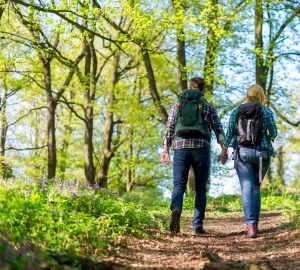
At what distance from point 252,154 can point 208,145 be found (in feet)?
2.13

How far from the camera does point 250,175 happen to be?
5.82 meters

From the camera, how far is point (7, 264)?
7.59 feet

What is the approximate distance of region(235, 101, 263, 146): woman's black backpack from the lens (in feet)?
18.8

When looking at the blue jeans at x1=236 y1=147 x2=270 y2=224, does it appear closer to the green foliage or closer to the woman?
the woman

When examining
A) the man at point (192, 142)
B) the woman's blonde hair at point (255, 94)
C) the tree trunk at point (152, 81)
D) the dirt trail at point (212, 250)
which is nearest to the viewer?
the dirt trail at point (212, 250)

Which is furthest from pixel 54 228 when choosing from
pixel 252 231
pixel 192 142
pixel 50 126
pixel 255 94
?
pixel 50 126

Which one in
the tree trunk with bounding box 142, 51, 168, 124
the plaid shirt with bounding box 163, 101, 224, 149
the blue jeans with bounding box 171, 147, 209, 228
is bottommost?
the blue jeans with bounding box 171, 147, 209, 228

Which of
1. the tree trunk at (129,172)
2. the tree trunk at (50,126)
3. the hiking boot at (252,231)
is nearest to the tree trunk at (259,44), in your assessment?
the tree trunk at (129,172)

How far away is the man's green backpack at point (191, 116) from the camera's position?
18.8ft

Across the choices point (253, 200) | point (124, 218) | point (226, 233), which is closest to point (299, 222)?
point (253, 200)

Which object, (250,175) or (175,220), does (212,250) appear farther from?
(250,175)

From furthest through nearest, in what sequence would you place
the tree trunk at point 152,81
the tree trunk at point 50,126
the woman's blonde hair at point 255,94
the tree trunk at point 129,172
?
the tree trunk at point 129,172 < the tree trunk at point 50,126 < the tree trunk at point 152,81 < the woman's blonde hair at point 255,94

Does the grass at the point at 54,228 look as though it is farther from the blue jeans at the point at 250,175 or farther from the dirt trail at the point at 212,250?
the blue jeans at the point at 250,175

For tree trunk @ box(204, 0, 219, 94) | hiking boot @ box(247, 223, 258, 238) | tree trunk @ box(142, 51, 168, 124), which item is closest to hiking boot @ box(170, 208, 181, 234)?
hiking boot @ box(247, 223, 258, 238)
